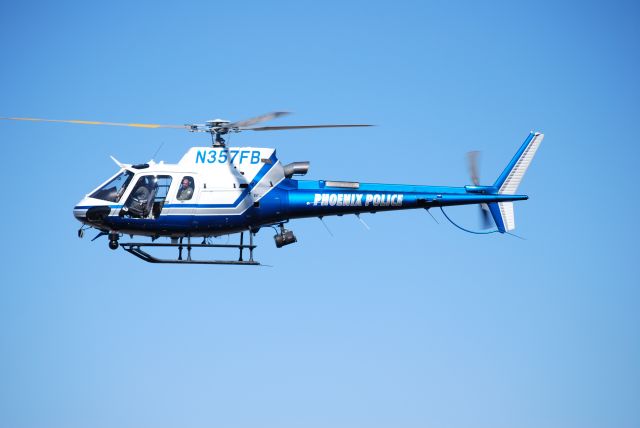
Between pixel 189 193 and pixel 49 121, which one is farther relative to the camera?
pixel 189 193

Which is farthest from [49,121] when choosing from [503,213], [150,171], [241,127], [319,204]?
[503,213]

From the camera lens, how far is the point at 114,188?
25984mm

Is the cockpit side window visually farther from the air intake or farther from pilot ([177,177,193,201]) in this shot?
the air intake

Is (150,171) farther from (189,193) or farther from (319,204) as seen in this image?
(319,204)

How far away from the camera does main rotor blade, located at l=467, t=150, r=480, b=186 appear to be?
2683 centimetres

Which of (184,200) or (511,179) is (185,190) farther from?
(511,179)

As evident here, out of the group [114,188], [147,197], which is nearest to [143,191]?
[147,197]

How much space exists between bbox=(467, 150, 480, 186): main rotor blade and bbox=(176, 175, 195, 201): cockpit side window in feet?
24.8

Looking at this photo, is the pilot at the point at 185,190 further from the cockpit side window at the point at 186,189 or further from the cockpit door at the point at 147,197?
the cockpit door at the point at 147,197

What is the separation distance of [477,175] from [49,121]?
11.4 meters

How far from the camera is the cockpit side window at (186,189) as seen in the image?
25606mm

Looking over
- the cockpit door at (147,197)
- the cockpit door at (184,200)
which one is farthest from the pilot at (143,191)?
the cockpit door at (184,200)

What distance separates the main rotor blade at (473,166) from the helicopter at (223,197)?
0.03 meters

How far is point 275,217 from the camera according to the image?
26.3 m
